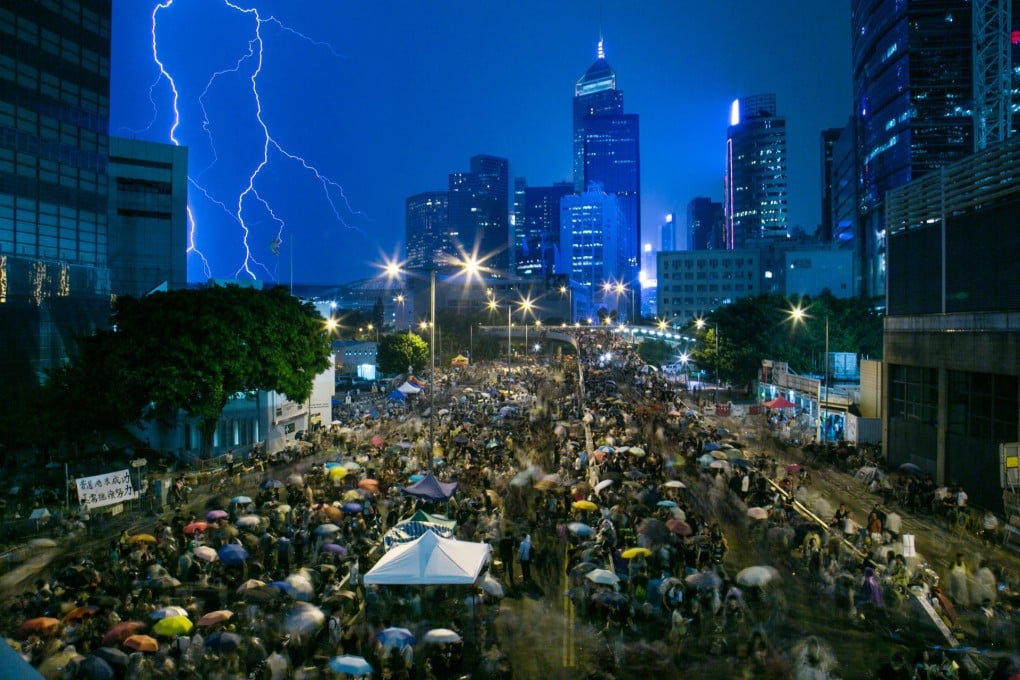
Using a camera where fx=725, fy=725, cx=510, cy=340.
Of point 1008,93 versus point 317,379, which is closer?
point 1008,93

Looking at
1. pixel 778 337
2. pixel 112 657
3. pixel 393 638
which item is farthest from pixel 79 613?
pixel 778 337

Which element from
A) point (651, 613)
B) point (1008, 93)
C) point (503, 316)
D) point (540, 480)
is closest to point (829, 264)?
point (503, 316)

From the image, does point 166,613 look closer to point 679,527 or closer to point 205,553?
point 205,553

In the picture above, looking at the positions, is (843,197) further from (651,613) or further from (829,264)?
(651,613)

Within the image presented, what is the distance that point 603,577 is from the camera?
12594 mm

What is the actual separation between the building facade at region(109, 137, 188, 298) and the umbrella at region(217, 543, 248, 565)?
48.8 metres

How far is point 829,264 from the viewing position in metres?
109

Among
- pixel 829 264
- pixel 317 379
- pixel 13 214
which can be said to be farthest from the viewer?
pixel 829 264

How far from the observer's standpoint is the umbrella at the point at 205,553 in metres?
14.5

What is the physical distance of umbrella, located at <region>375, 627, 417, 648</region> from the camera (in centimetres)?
1043

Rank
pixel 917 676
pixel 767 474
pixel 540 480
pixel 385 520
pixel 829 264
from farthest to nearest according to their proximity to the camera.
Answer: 1. pixel 829 264
2. pixel 767 474
3. pixel 540 480
4. pixel 385 520
5. pixel 917 676

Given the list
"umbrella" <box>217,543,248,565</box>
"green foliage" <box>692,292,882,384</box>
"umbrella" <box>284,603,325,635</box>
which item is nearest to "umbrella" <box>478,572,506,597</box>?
"umbrella" <box>284,603,325,635</box>

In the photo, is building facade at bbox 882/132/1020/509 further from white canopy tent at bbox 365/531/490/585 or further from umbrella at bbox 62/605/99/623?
umbrella at bbox 62/605/99/623

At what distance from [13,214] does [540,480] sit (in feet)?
128
